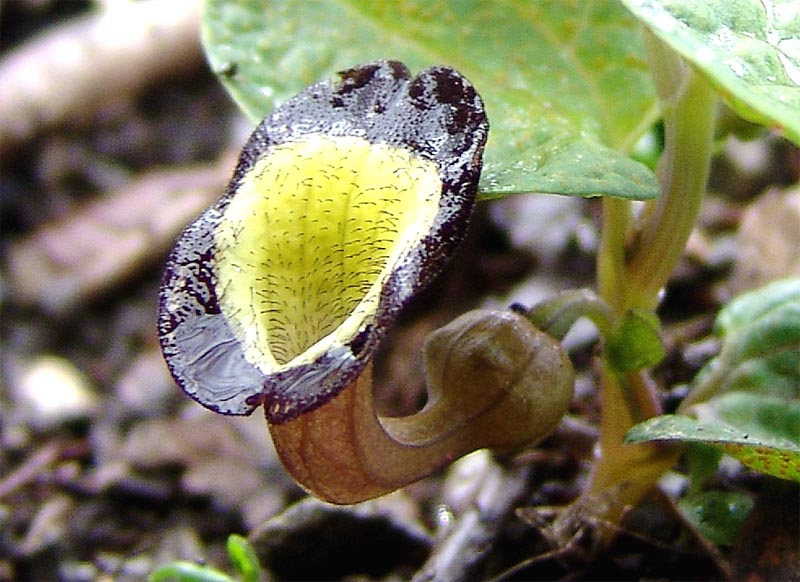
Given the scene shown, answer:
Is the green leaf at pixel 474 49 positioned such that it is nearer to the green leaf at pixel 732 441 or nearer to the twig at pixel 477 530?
the green leaf at pixel 732 441

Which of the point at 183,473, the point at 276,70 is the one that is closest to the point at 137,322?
the point at 183,473

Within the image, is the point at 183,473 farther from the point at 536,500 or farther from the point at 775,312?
the point at 775,312

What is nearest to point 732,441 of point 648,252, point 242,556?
point 648,252

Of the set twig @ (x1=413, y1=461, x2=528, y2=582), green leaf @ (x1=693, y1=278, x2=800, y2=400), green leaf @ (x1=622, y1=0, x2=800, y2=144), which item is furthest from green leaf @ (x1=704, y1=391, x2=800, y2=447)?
green leaf @ (x1=622, y1=0, x2=800, y2=144)

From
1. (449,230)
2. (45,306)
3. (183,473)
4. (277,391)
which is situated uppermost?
(449,230)

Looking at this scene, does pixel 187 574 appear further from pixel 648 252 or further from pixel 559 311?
pixel 648 252

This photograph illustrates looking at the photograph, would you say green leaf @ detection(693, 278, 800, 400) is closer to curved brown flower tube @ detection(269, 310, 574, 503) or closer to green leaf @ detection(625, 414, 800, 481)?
green leaf @ detection(625, 414, 800, 481)
